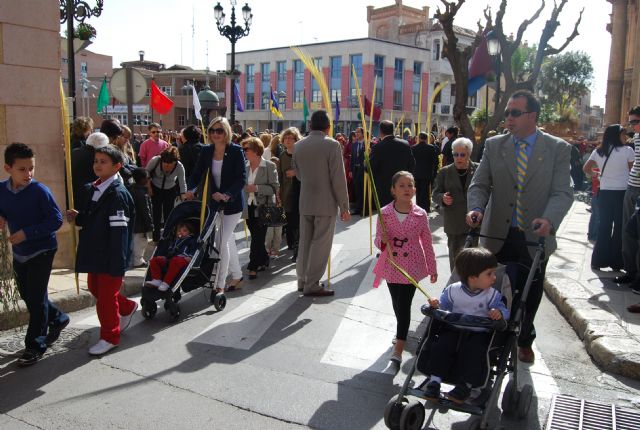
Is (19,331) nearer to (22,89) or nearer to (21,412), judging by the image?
(21,412)

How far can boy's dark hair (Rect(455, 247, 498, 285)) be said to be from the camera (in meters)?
3.98

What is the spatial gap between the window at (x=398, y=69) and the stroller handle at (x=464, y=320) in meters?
58.5

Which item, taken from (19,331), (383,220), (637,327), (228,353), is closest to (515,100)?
(383,220)

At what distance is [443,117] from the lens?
211ft

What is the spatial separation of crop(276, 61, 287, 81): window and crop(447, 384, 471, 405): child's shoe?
61.2m

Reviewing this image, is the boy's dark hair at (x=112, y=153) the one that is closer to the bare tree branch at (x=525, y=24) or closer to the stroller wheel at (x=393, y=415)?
the stroller wheel at (x=393, y=415)

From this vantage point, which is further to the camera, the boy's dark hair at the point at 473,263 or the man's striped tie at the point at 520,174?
the man's striped tie at the point at 520,174

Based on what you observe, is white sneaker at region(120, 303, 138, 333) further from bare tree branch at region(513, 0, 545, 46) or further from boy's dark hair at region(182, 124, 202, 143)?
bare tree branch at region(513, 0, 545, 46)

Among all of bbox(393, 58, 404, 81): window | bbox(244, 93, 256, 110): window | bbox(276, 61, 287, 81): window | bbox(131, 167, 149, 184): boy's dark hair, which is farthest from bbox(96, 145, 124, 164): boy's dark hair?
bbox(244, 93, 256, 110): window

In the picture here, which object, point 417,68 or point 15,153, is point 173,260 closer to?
point 15,153

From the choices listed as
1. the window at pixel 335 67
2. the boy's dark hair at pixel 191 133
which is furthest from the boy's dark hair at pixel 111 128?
the window at pixel 335 67

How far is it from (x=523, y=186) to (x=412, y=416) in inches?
85.6

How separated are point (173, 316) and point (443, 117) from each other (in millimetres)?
60819

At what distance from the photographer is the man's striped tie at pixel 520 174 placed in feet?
16.3
